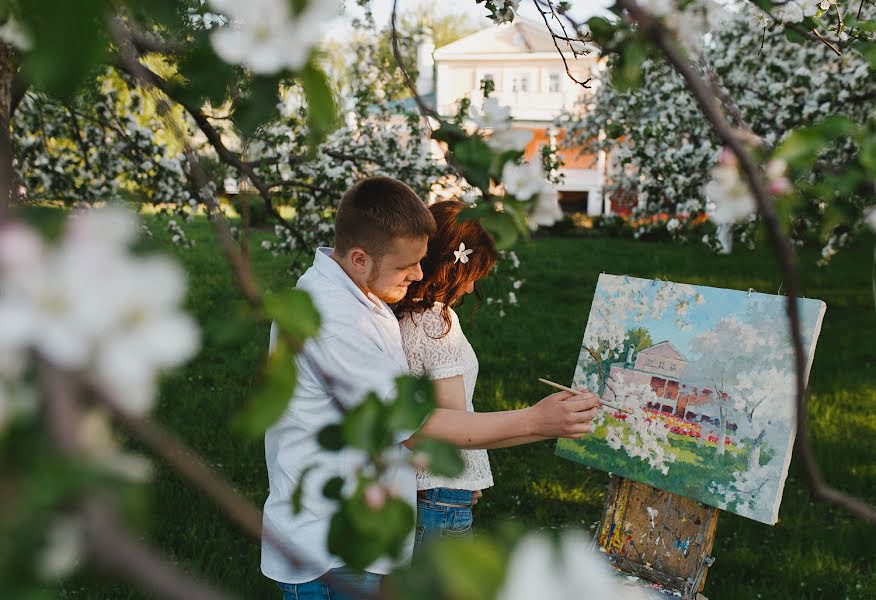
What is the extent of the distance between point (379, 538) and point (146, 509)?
24 centimetres

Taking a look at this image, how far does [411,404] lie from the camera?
67 centimetres

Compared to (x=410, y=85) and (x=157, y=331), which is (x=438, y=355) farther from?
(x=157, y=331)

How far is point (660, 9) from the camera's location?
913 millimetres

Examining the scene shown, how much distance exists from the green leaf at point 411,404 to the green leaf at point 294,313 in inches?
4.1

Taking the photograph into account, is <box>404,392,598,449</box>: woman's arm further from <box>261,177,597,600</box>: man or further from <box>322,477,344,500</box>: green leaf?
<box>322,477,344,500</box>: green leaf

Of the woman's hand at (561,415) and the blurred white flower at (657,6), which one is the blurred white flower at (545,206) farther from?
the woman's hand at (561,415)

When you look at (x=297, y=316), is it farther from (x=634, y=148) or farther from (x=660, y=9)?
(x=634, y=148)

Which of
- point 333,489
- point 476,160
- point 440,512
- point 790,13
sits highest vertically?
point 790,13

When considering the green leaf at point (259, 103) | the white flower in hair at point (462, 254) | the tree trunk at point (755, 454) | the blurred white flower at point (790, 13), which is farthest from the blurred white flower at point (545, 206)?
the tree trunk at point (755, 454)

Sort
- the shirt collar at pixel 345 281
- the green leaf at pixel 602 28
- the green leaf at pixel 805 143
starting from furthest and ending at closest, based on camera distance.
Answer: the shirt collar at pixel 345 281 < the green leaf at pixel 602 28 < the green leaf at pixel 805 143

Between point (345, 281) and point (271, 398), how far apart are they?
1.15 meters

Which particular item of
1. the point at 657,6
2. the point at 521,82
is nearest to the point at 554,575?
the point at 657,6

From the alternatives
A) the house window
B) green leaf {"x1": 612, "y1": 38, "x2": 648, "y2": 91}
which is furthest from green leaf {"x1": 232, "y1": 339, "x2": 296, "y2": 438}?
the house window

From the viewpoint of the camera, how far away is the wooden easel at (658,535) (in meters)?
2.15
